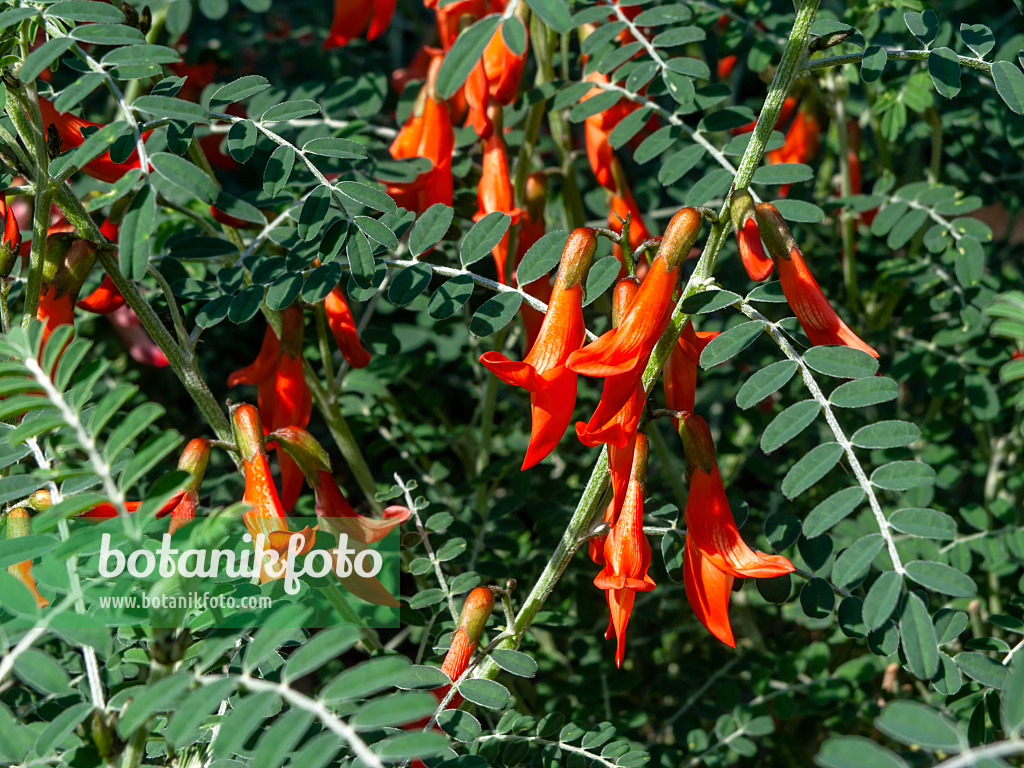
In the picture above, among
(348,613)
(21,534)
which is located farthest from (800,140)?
(21,534)

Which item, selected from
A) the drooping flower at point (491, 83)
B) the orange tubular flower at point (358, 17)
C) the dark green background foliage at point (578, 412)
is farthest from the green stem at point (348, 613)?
the orange tubular flower at point (358, 17)

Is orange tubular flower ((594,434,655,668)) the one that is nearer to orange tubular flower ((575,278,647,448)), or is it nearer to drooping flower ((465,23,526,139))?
orange tubular flower ((575,278,647,448))

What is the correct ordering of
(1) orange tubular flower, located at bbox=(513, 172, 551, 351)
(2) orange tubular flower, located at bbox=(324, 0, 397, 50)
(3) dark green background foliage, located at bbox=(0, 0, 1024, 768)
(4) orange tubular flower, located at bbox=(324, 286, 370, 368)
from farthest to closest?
(2) orange tubular flower, located at bbox=(324, 0, 397, 50) → (1) orange tubular flower, located at bbox=(513, 172, 551, 351) → (4) orange tubular flower, located at bbox=(324, 286, 370, 368) → (3) dark green background foliage, located at bbox=(0, 0, 1024, 768)

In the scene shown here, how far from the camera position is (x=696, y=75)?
1.18 meters

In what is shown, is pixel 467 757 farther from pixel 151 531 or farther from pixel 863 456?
pixel 863 456

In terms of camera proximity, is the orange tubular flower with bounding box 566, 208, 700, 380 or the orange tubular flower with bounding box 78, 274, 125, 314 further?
the orange tubular flower with bounding box 78, 274, 125, 314

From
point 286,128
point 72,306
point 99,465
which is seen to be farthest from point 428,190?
point 99,465

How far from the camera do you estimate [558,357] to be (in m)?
0.88

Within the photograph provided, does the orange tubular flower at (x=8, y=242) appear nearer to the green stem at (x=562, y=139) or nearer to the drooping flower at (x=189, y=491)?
the drooping flower at (x=189, y=491)

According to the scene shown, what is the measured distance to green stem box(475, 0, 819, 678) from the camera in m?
0.83

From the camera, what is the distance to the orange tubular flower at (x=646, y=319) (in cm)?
80

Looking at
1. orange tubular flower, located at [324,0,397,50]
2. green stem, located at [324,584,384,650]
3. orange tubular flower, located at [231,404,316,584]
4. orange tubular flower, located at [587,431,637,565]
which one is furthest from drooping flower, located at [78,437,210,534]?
orange tubular flower, located at [324,0,397,50]

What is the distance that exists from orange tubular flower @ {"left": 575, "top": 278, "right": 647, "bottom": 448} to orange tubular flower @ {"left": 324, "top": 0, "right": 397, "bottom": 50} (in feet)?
2.75

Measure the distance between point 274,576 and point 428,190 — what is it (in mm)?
627
